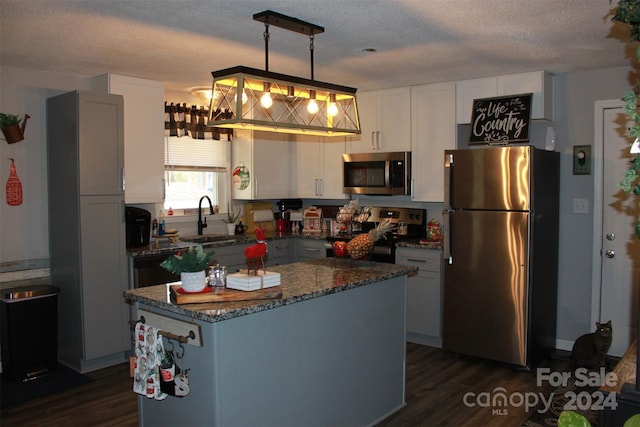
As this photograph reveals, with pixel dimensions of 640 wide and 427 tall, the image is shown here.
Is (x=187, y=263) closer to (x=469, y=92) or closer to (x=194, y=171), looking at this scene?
(x=194, y=171)

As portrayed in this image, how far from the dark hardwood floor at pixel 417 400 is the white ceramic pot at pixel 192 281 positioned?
1321mm

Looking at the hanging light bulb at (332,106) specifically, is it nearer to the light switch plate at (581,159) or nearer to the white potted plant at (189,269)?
the white potted plant at (189,269)

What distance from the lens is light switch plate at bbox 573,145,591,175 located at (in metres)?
4.46

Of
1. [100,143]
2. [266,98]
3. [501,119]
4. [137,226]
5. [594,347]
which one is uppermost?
[501,119]

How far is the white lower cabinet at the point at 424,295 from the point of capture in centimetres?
473

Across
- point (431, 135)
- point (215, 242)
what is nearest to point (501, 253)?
point (431, 135)

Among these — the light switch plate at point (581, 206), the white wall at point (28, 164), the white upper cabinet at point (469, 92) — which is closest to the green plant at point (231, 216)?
the white wall at point (28, 164)

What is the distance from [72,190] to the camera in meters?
4.11

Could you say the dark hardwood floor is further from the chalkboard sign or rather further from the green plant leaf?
the green plant leaf

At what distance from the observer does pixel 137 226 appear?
4.53m

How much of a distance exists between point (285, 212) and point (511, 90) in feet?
9.06

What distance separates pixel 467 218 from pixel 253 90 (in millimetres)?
2333

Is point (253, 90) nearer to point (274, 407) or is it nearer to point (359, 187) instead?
point (274, 407)

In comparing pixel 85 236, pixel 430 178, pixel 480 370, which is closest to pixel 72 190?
pixel 85 236
